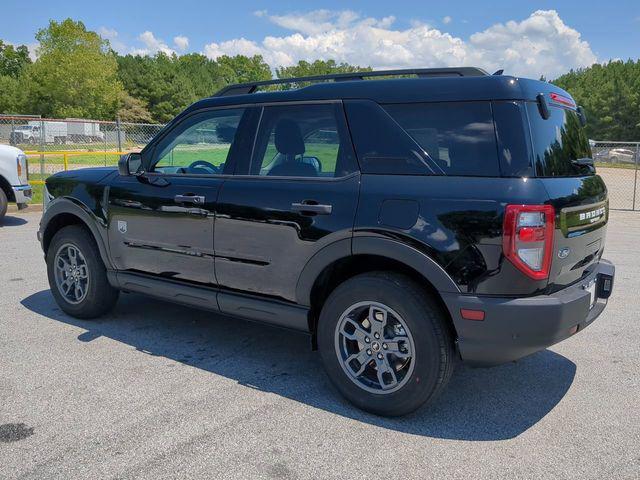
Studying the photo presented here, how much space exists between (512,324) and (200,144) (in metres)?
2.72

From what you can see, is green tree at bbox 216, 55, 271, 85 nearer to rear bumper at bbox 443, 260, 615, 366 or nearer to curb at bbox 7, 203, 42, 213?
curb at bbox 7, 203, 42, 213

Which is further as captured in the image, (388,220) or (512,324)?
(388,220)

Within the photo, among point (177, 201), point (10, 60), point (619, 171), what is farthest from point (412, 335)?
point (10, 60)

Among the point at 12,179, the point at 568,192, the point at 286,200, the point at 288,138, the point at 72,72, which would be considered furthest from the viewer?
the point at 72,72

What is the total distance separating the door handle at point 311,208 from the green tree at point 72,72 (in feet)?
222

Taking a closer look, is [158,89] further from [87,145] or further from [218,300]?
[218,300]

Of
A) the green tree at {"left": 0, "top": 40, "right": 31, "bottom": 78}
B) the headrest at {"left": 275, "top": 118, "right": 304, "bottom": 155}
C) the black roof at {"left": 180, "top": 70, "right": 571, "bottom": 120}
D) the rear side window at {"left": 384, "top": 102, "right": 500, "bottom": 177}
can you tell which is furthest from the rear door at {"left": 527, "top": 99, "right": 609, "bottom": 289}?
the green tree at {"left": 0, "top": 40, "right": 31, "bottom": 78}

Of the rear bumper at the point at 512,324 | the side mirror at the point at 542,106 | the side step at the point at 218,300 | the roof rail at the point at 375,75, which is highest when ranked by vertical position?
the roof rail at the point at 375,75

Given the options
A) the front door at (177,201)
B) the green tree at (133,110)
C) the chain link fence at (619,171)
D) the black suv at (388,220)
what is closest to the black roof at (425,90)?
the black suv at (388,220)

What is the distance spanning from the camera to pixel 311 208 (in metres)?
3.47

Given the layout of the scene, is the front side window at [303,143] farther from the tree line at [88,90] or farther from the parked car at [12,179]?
the tree line at [88,90]

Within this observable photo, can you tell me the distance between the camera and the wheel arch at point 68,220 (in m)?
4.77

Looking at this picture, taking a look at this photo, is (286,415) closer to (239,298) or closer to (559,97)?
(239,298)

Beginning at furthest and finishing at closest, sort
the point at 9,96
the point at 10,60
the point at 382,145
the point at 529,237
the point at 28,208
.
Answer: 1. the point at 10,60
2. the point at 9,96
3. the point at 28,208
4. the point at 382,145
5. the point at 529,237
